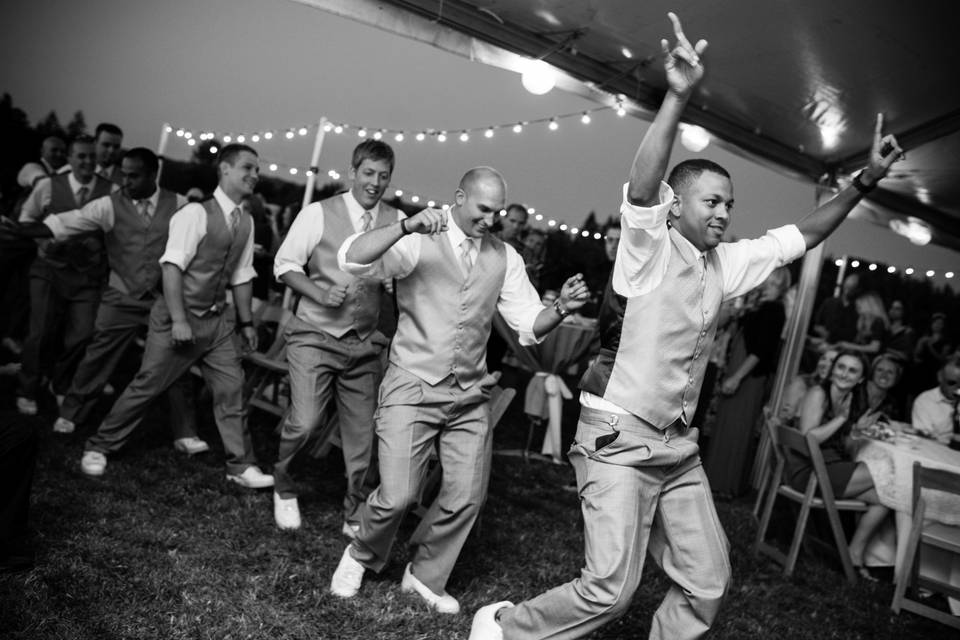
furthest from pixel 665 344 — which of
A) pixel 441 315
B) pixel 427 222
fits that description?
pixel 441 315

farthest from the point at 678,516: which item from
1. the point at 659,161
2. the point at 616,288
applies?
the point at 659,161

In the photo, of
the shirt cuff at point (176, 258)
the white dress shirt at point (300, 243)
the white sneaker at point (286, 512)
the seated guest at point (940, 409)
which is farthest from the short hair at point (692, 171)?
the seated guest at point (940, 409)

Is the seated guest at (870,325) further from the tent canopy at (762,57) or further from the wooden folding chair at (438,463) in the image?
the wooden folding chair at (438,463)

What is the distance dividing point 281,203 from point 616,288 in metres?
9.25

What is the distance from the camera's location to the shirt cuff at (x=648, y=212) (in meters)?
2.21

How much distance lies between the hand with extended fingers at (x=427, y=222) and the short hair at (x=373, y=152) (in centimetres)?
112

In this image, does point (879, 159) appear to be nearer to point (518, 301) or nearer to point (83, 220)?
point (518, 301)

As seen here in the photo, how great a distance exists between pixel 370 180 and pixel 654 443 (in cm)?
209

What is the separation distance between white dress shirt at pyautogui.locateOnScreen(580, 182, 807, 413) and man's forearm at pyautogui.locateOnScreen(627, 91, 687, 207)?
0.07 metres

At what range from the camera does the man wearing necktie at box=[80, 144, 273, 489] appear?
14.1ft

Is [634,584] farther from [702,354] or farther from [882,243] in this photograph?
[882,243]

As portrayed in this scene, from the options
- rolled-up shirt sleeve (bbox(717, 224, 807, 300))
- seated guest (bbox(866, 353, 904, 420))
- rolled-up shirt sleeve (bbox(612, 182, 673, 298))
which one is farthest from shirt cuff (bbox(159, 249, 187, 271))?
seated guest (bbox(866, 353, 904, 420))

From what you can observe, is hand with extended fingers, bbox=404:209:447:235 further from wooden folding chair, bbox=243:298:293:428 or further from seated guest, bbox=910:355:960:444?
seated guest, bbox=910:355:960:444

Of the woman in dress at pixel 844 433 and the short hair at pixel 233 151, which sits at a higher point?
the short hair at pixel 233 151
